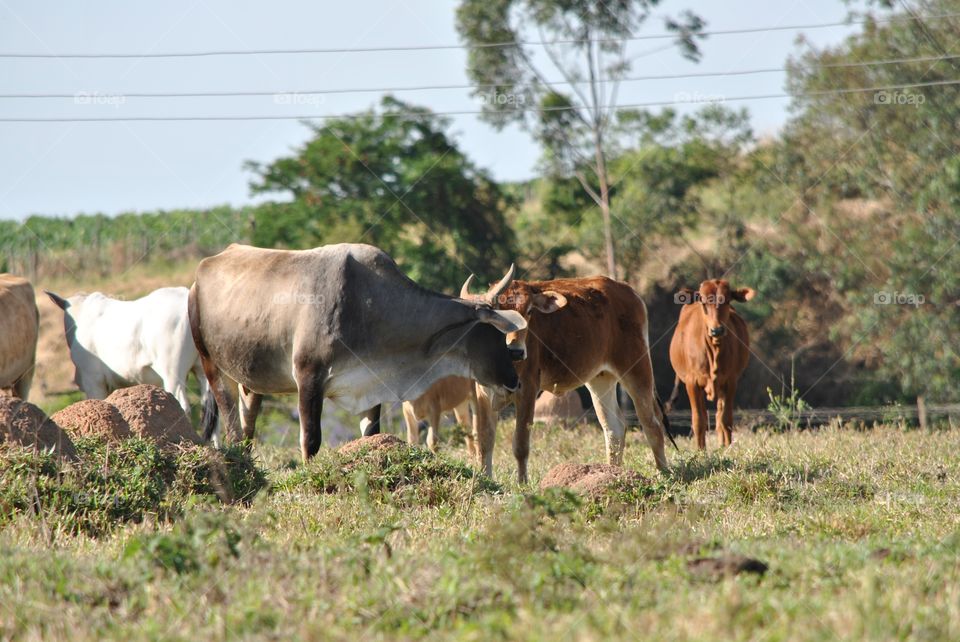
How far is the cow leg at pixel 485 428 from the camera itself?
34.8 feet

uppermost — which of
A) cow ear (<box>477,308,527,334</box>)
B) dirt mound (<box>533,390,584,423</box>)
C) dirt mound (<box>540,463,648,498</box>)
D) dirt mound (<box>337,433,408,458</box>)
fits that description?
cow ear (<box>477,308,527,334</box>)

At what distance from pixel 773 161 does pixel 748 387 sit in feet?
22.5

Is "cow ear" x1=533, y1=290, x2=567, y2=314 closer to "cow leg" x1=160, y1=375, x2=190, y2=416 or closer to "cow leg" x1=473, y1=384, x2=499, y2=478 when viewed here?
"cow leg" x1=473, y1=384, x2=499, y2=478

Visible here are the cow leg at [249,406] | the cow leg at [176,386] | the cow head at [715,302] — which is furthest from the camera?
the cow head at [715,302]

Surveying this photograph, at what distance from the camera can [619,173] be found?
34.8m

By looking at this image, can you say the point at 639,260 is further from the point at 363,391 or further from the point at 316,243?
the point at 363,391

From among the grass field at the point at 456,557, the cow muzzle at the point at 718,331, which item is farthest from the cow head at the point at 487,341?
the cow muzzle at the point at 718,331

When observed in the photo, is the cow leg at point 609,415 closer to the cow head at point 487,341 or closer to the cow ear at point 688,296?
the cow head at point 487,341

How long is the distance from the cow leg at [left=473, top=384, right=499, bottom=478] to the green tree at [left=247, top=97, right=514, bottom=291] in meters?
20.3

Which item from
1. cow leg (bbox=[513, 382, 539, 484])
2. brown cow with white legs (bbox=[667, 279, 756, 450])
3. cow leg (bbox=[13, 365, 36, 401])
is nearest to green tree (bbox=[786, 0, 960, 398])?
brown cow with white legs (bbox=[667, 279, 756, 450])

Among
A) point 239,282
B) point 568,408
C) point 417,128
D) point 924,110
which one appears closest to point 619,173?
point 417,128

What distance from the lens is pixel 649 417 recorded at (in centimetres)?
1132

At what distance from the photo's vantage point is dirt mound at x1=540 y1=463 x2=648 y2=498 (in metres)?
8.23

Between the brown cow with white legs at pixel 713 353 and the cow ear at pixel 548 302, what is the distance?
399 centimetres
